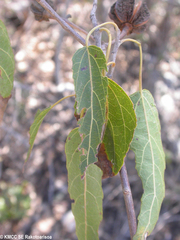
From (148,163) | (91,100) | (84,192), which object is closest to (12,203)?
(84,192)

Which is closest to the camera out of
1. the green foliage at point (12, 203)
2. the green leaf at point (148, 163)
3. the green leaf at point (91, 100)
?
the green leaf at point (91, 100)

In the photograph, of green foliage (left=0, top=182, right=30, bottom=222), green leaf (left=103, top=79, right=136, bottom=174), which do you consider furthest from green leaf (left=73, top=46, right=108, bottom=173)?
green foliage (left=0, top=182, right=30, bottom=222)

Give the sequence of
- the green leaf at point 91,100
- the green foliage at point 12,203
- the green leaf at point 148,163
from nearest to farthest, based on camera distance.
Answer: the green leaf at point 91,100
the green leaf at point 148,163
the green foliage at point 12,203

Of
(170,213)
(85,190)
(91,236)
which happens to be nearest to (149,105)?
(85,190)

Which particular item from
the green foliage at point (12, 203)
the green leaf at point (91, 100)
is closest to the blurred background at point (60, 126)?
the green foliage at point (12, 203)

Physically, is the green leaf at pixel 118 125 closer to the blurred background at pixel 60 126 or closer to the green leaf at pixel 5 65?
the green leaf at pixel 5 65

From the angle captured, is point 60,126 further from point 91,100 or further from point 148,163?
point 91,100

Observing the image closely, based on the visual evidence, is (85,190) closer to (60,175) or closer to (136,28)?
(136,28)
